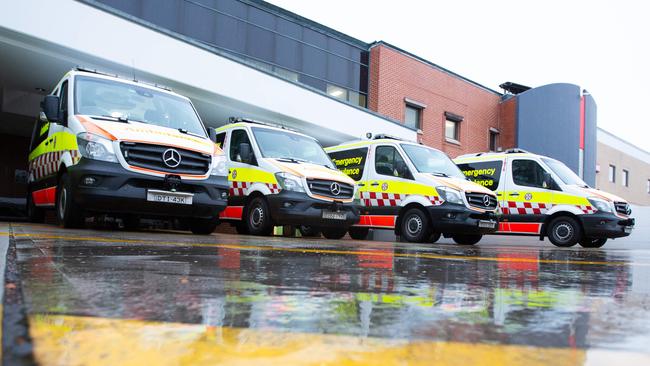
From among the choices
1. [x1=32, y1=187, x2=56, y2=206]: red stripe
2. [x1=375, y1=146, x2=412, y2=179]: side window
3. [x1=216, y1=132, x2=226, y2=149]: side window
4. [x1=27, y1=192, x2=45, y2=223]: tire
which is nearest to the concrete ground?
[x1=32, y1=187, x2=56, y2=206]: red stripe

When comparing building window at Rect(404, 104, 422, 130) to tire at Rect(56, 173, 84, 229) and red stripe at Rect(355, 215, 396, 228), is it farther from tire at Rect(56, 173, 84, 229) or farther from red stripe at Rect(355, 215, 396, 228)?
tire at Rect(56, 173, 84, 229)

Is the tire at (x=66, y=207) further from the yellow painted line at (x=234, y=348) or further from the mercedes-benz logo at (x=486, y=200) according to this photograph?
the mercedes-benz logo at (x=486, y=200)

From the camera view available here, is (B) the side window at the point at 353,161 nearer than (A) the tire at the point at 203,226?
No

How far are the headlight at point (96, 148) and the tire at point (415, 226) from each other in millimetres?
5275

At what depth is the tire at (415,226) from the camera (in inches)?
360

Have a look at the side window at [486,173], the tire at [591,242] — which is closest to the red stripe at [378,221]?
the side window at [486,173]

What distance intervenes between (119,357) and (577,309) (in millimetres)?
1500

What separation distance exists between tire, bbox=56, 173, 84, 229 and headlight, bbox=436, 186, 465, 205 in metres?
5.71

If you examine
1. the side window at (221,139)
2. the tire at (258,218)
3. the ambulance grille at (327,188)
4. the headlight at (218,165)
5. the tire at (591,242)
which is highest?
the side window at (221,139)

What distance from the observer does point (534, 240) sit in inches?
591

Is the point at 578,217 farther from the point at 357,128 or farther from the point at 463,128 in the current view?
the point at 463,128

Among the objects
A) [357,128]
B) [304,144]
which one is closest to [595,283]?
[304,144]

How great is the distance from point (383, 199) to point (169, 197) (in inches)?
179

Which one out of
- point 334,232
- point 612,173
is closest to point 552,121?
point 612,173
